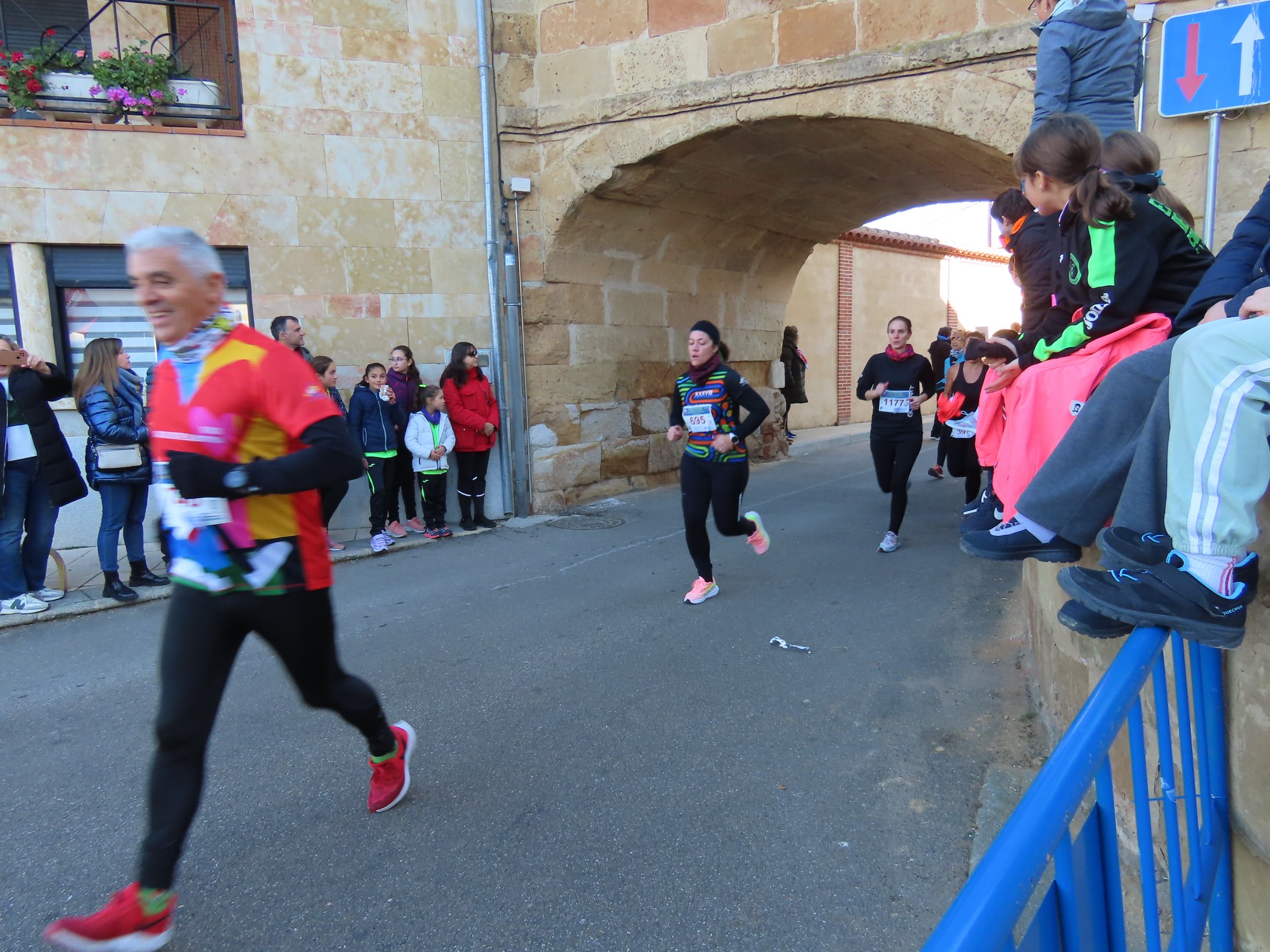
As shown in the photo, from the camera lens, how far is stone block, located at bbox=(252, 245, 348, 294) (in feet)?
24.8

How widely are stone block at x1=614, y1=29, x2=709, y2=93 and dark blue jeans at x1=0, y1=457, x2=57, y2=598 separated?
5822 millimetres

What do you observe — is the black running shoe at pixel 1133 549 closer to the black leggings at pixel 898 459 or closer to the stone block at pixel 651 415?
the black leggings at pixel 898 459

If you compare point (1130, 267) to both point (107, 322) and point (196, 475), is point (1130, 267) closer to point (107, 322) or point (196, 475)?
point (196, 475)

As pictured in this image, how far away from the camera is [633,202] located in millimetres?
8734

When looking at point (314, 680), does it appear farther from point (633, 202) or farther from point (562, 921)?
point (633, 202)

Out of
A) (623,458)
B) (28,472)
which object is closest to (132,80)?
(28,472)

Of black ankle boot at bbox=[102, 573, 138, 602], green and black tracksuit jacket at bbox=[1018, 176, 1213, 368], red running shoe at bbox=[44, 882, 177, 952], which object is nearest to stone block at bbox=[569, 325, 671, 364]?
black ankle boot at bbox=[102, 573, 138, 602]

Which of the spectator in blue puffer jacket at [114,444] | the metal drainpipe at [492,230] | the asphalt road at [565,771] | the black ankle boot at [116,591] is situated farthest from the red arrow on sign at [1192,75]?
the black ankle boot at [116,591]

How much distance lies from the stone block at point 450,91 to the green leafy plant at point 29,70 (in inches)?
117

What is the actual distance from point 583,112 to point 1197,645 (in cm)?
755

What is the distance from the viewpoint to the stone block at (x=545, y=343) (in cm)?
862

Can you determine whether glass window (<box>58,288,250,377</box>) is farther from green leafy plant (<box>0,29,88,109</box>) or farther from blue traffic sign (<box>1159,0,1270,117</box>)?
blue traffic sign (<box>1159,0,1270,117</box>)

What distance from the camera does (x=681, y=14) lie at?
24.5 feet

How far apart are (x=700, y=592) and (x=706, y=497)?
0.62 meters
